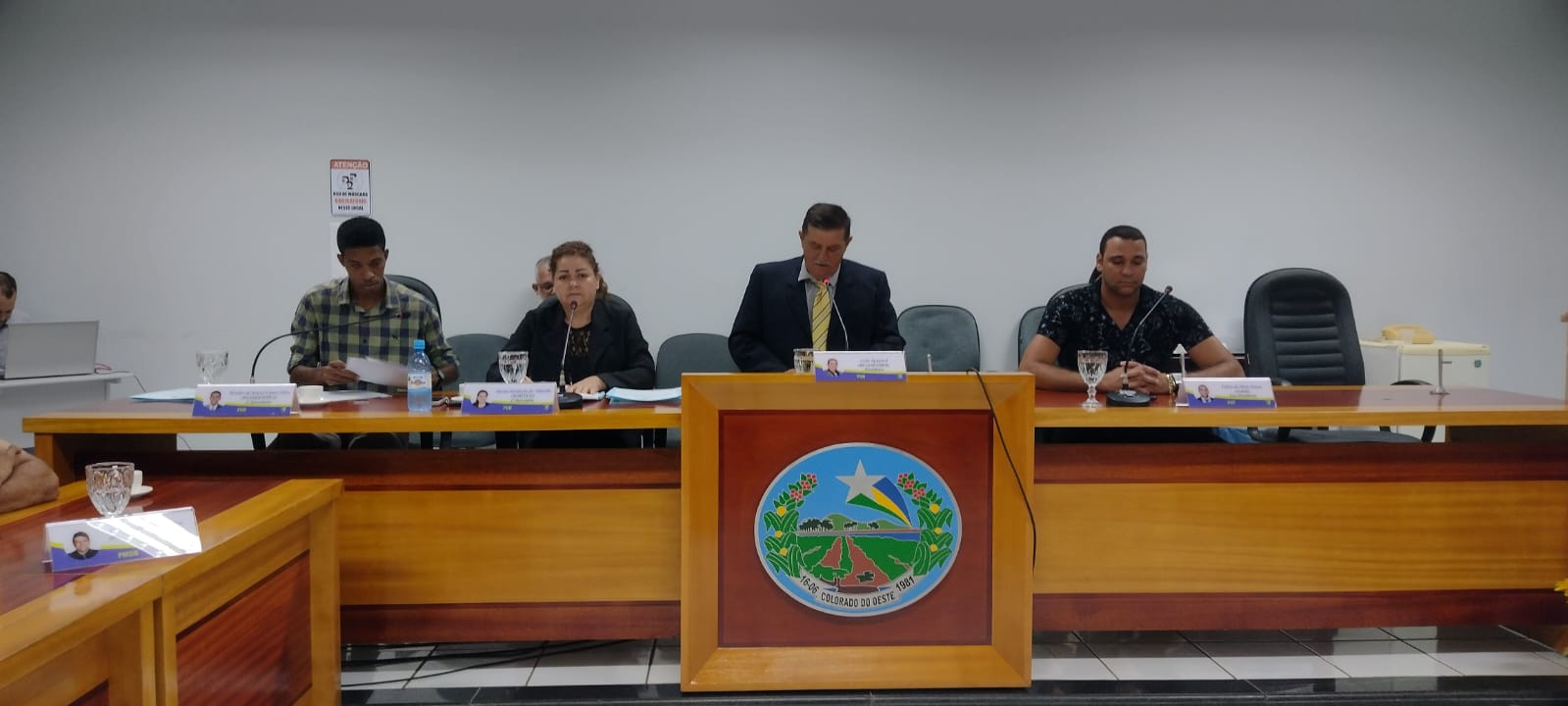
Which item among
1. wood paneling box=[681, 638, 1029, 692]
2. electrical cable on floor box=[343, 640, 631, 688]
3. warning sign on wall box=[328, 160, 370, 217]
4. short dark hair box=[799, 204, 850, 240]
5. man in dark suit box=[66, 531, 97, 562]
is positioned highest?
warning sign on wall box=[328, 160, 370, 217]

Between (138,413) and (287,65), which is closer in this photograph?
(138,413)

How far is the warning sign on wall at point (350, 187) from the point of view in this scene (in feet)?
14.3

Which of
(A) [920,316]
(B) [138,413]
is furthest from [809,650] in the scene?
(A) [920,316]

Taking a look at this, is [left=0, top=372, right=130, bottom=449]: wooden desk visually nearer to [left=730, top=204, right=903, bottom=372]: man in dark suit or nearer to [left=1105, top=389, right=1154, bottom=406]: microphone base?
[left=730, top=204, right=903, bottom=372]: man in dark suit

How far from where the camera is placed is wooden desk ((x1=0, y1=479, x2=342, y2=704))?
116 cm

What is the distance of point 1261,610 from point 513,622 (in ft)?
6.14

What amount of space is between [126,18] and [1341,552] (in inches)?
205

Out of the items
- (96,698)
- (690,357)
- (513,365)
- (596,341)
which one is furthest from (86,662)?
(690,357)

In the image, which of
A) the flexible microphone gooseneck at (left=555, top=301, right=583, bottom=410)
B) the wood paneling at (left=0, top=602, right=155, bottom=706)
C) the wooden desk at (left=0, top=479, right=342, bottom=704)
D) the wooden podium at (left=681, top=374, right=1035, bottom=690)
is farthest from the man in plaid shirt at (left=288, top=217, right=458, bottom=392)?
the wood paneling at (left=0, top=602, right=155, bottom=706)

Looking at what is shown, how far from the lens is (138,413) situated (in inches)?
88.9

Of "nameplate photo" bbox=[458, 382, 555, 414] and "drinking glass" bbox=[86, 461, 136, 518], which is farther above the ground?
"nameplate photo" bbox=[458, 382, 555, 414]

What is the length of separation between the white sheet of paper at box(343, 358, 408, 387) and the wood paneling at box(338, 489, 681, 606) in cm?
35

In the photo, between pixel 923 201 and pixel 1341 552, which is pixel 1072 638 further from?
pixel 923 201

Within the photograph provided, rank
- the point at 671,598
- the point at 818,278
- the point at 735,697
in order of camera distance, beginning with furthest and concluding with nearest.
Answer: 1. the point at 818,278
2. the point at 671,598
3. the point at 735,697
